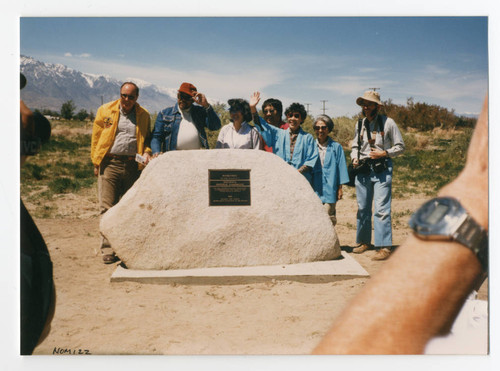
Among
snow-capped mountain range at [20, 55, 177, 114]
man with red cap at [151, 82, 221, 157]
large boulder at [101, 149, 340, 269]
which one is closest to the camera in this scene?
snow-capped mountain range at [20, 55, 177, 114]

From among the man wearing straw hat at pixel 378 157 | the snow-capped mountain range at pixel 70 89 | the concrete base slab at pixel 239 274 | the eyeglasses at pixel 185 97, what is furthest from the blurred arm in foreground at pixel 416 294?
the eyeglasses at pixel 185 97

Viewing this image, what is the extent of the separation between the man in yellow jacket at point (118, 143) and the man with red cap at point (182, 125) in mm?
140

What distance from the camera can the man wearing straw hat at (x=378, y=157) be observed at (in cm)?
437

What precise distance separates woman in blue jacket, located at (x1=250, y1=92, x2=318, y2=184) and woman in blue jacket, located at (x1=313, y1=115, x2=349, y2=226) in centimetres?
14

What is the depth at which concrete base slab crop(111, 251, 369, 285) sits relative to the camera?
381 centimetres

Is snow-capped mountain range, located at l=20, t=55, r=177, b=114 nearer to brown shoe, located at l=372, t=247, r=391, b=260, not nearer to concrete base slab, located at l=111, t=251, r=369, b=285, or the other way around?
concrete base slab, located at l=111, t=251, r=369, b=285

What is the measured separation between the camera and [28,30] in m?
3.23

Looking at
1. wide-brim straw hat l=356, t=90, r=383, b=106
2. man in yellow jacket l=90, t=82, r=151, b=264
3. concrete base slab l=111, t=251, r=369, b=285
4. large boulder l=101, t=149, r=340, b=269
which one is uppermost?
wide-brim straw hat l=356, t=90, r=383, b=106

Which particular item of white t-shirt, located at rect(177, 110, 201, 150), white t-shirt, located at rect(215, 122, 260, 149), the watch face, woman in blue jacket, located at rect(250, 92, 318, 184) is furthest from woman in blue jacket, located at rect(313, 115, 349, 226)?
the watch face

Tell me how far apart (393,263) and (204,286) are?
3028 mm

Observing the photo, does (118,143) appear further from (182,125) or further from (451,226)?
(451,226)

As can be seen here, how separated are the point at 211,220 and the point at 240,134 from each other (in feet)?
3.52

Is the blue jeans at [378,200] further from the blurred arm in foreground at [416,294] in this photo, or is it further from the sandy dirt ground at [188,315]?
the blurred arm in foreground at [416,294]

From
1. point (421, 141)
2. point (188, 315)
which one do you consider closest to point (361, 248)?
point (188, 315)
